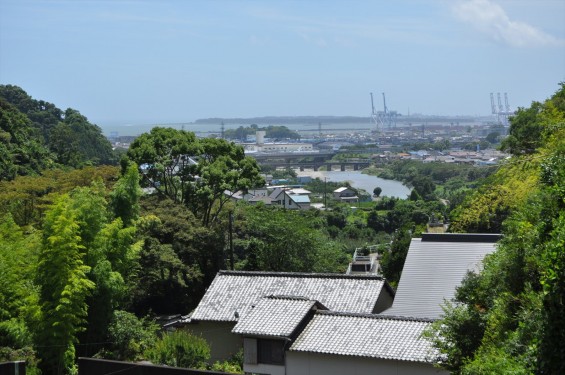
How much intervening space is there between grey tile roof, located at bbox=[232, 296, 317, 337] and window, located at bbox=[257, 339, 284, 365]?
0.66 ft

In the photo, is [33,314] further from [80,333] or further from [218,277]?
[218,277]

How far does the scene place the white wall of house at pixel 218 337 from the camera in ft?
49.4

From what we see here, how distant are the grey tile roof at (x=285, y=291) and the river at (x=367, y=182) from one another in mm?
55064

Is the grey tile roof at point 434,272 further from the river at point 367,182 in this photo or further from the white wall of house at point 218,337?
the river at point 367,182

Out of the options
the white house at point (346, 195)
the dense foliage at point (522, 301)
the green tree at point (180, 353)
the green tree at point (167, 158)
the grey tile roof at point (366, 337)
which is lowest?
the white house at point (346, 195)

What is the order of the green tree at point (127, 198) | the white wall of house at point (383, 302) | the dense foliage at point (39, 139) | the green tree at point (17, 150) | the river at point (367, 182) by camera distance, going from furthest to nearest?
the river at point (367, 182), the dense foliage at point (39, 139), the green tree at point (17, 150), the green tree at point (127, 198), the white wall of house at point (383, 302)

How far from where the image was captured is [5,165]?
29.8 m

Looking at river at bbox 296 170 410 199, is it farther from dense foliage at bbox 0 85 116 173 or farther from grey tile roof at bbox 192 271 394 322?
grey tile roof at bbox 192 271 394 322

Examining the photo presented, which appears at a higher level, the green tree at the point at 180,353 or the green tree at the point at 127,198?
the green tree at the point at 127,198

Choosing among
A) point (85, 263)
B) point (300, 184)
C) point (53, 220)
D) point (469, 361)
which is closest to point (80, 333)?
point (85, 263)

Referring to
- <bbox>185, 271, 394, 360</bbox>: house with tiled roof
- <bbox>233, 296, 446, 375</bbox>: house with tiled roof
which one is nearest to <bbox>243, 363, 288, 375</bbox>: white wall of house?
<bbox>233, 296, 446, 375</bbox>: house with tiled roof

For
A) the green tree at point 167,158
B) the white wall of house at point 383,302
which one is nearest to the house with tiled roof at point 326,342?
the white wall of house at point 383,302

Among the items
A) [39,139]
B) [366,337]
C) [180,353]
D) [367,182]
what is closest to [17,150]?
[39,139]

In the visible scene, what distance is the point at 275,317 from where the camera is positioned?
13.3 m
